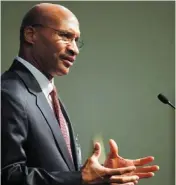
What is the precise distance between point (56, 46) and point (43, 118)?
263 mm

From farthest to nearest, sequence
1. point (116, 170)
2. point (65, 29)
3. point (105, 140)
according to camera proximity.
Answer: point (105, 140) < point (65, 29) < point (116, 170)

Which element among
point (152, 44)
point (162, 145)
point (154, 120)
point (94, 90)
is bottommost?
point (162, 145)

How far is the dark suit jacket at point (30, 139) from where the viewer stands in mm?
1039

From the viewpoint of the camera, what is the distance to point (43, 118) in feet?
3.78

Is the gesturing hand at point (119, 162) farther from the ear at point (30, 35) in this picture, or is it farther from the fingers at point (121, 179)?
the ear at point (30, 35)

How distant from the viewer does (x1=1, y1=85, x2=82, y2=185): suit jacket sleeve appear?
1029mm

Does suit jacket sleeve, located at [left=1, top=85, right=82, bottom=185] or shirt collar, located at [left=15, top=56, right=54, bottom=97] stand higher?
shirt collar, located at [left=15, top=56, right=54, bottom=97]

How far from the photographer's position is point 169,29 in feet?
11.5

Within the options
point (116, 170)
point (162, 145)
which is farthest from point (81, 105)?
point (116, 170)

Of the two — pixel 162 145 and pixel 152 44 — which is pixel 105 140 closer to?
pixel 162 145

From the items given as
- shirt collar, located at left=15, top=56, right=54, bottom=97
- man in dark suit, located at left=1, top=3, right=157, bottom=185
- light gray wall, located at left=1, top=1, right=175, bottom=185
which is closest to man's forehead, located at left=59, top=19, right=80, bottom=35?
man in dark suit, located at left=1, top=3, right=157, bottom=185

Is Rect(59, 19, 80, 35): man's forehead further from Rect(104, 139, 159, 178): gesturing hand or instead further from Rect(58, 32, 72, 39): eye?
Rect(104, 139, 159, 178): gesturing hand

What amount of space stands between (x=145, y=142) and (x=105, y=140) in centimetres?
37

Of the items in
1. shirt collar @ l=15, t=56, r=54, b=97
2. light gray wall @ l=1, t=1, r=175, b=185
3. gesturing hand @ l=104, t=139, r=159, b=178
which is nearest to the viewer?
gesturing hand @ l=104, t=139, r=159, b=178
